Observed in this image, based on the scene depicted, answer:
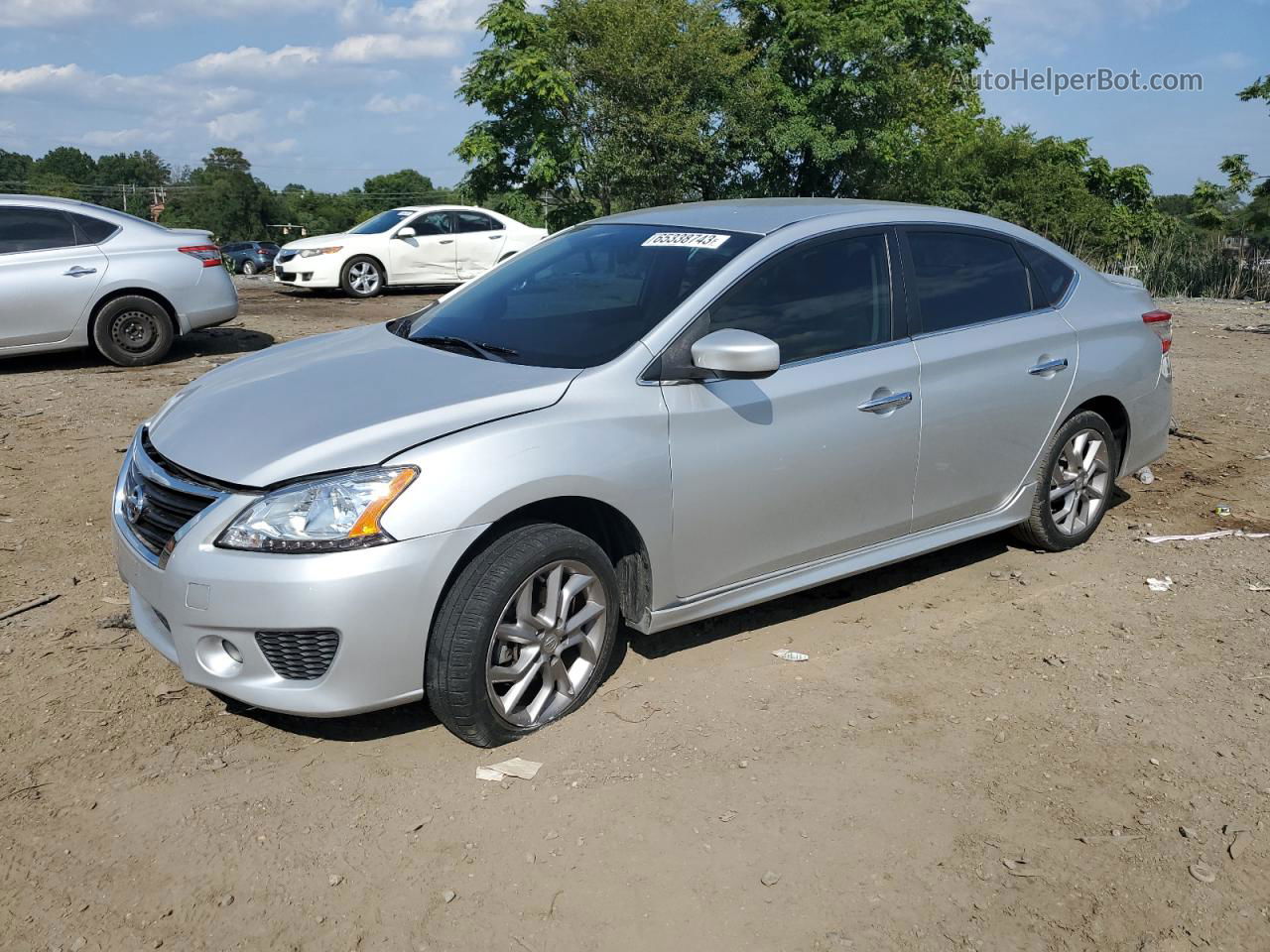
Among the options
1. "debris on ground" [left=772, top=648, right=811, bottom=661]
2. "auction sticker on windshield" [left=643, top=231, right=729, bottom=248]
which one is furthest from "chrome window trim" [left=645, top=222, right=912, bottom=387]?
"debris on ground" [left=772, top=648, right=811, bottom=661]

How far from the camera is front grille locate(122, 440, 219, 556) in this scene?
349 centimetres

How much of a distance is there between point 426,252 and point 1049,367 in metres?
13.4

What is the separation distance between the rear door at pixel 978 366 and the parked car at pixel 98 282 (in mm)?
7588

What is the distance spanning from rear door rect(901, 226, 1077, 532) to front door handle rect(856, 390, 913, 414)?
0.11 meters

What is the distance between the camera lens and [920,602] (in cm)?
499

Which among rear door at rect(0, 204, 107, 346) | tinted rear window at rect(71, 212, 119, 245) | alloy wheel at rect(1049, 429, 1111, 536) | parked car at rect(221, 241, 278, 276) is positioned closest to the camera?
alloy wheel at rect(1049, 429, 1111, 536)

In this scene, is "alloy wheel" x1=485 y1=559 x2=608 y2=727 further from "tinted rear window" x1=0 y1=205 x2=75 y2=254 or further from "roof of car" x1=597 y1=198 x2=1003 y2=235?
"tinted rear window" x1=0 y1=205 x2=75 y2=254


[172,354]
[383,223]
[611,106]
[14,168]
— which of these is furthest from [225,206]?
[172,354]

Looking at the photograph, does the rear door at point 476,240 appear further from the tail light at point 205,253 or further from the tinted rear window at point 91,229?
the tinted rear window at point 91,229

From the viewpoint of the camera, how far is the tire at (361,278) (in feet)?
54.4

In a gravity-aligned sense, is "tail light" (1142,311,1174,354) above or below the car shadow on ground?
above

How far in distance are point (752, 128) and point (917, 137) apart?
35.2 feet

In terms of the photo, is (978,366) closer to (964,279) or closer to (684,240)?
(964,279)

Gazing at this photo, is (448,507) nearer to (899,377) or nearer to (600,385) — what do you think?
(600,385)
